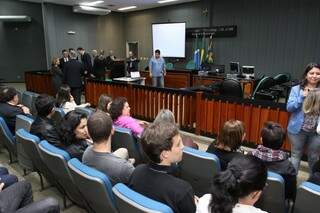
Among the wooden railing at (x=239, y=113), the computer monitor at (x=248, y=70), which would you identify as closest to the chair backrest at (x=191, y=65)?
the computer monitor at (x=248, y=70)

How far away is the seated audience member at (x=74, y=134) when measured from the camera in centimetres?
226

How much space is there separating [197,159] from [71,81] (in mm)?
5020

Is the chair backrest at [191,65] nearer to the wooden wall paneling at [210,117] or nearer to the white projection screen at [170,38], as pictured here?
the white projection screen at [170,38]

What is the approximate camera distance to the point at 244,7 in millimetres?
8766

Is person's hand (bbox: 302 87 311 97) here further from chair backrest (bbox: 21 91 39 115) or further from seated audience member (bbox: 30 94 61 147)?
chair backrest (bbox: 21 91 39 115)

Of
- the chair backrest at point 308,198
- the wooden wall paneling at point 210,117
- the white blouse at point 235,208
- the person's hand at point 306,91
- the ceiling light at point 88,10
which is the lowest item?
the wooden wall paneling at point 210,117

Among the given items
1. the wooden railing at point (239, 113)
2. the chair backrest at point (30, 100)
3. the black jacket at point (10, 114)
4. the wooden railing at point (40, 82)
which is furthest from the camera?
the wooden railing at point (40, 82)

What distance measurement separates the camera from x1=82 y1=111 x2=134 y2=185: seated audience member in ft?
5.77

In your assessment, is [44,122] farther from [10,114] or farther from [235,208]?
[235,208]

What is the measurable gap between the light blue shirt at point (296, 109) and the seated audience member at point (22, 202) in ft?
7.54

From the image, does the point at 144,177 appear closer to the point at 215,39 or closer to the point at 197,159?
the point at 197,159

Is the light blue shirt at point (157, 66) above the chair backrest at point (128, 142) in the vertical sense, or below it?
above

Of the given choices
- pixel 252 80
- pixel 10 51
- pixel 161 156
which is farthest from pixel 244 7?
pixel 10 51

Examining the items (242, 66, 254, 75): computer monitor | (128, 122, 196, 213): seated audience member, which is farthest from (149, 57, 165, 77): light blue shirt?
(128, 122, 196, 213): seated audience member
